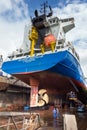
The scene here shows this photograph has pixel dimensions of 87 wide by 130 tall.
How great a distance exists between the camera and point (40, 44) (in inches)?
1164

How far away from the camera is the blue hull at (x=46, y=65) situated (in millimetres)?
22250

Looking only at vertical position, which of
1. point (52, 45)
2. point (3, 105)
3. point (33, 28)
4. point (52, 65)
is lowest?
point (3, 105)

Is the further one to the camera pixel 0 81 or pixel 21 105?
pixel 21 105

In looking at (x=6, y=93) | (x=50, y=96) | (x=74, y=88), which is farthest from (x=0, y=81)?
(x=74, y=88)

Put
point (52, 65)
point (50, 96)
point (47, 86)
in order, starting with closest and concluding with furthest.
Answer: point (52, 65), point (47, 86), point (50, 96)

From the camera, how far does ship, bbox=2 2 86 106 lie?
22.9 metres

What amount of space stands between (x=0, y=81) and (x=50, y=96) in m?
6.77

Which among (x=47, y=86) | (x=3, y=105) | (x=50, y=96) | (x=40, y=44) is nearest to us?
(x=3, y=105)

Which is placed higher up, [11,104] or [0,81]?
[0,81]

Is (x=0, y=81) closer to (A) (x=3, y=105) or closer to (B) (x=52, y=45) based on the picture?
(A) (x=3, y=105)

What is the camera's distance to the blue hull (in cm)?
2225

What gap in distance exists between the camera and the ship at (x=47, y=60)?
22.9 metres

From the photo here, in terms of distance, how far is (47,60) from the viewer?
22.8 meters

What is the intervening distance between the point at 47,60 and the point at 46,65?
782mm
